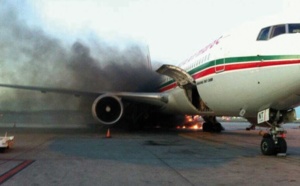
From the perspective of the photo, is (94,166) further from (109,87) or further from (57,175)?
(109,87)

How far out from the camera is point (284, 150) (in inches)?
399

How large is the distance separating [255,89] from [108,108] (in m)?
10.3

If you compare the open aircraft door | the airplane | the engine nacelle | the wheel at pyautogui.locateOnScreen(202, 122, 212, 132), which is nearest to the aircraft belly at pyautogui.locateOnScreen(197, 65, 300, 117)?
the airplane

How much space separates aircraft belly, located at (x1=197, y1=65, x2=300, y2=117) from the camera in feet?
28.9

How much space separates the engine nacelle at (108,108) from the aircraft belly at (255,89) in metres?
7.32

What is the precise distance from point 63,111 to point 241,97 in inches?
812

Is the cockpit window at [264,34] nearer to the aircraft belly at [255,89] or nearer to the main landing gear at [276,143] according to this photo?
the aircraft belly at [255,89]

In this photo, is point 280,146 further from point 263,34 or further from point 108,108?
point 108,108

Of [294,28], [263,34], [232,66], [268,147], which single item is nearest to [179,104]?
[232,66]

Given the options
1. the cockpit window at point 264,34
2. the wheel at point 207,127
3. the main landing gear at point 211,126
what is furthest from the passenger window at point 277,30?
the wheel at point 207,127

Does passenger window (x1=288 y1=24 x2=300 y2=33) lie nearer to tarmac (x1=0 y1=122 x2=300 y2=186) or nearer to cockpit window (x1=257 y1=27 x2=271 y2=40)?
cockpit window (x1=257 y1=27 x2=271 y2=40)

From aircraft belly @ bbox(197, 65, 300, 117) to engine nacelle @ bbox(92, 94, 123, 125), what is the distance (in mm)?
7317

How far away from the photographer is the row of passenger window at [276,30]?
9.35 m

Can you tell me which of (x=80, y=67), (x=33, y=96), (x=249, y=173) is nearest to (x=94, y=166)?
(x=249, y=173)
